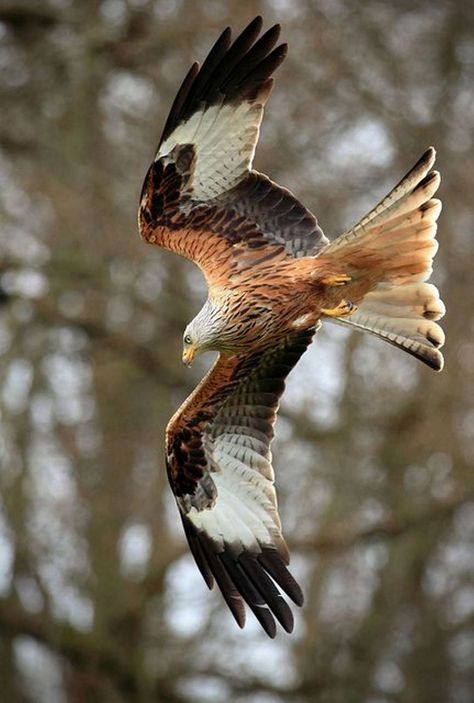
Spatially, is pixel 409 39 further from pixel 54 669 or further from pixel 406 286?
pixel 406 286

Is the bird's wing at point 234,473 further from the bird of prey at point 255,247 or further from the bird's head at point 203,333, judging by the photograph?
the bird's head at point 203,333

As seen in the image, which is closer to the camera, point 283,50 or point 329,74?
point 283,50

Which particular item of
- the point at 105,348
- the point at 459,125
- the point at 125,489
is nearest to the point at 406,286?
the point at 105,348

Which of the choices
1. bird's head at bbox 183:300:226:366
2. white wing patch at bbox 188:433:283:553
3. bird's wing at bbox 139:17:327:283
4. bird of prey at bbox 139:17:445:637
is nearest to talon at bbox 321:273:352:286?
bird of prey at bbox 139:17:445:637

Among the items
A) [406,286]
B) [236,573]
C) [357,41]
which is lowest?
[236,573]

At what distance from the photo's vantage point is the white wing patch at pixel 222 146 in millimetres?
7691

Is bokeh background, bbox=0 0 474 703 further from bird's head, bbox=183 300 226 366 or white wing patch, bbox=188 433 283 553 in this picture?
bird's head, bbox=183 300 226 366

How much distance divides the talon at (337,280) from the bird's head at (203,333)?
18.0 inches

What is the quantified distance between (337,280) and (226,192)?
604 mm

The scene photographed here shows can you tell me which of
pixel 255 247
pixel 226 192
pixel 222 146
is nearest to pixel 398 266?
pixel 255 247

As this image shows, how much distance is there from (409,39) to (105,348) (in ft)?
12.3

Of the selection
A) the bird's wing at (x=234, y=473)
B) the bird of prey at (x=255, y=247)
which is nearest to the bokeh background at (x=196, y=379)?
the bird's wing at (x=234, y=473)

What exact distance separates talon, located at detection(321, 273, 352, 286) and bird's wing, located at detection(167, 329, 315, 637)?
0.47 meters

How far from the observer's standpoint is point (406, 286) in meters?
7.65
